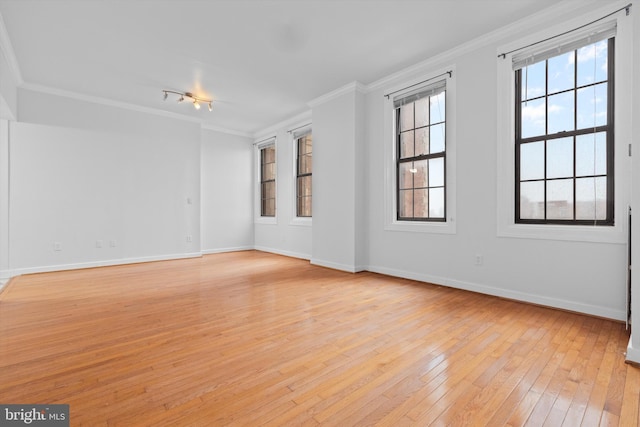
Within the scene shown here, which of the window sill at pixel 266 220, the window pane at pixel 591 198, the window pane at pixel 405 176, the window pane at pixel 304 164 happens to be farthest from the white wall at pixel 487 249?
the window sill at pixel 266 220

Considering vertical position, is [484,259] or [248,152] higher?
[248,152]

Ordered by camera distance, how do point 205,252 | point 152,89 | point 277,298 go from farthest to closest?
point 205,252 < point 152,89 < point 277,298

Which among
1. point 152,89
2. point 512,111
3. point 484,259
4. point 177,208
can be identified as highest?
point 152,89

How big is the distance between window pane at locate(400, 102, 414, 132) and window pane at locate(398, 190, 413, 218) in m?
0.94

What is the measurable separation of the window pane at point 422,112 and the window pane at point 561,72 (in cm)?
139

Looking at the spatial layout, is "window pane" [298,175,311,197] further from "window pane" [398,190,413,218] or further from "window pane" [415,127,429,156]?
"window pane" [415,127,429,156]

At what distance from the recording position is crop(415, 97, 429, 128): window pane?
4172 mm

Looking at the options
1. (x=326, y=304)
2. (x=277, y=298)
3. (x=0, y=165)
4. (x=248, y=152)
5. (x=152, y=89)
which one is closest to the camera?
(x=326, y=304)

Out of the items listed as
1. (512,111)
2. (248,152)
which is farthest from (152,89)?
(512,111)

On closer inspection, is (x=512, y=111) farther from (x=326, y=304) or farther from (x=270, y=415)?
(x=270, y=415)

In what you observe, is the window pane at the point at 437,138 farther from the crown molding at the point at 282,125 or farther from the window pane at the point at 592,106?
the crown molding at the point at 282,125

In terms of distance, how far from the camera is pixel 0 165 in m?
4.38

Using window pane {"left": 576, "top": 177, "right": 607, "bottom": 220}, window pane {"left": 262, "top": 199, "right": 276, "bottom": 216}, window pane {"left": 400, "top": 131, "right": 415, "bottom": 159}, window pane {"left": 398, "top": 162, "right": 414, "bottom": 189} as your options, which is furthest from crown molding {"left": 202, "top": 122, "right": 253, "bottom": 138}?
window pane {"left": 576, "top": 177, "right": 607, "bottom": 220}

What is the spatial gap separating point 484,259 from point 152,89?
5.42 meters
